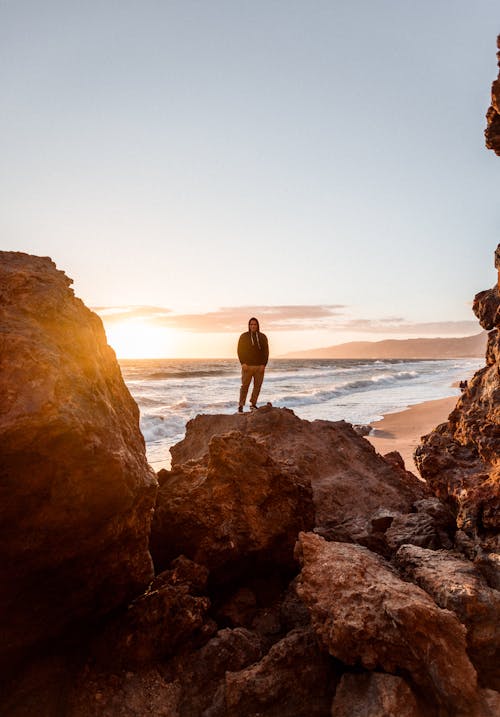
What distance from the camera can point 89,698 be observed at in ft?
7.91

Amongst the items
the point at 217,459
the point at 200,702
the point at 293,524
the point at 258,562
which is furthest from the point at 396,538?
the point at 200,702

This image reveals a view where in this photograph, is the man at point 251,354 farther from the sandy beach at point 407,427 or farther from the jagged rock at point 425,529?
the jagged rock at point 425,529

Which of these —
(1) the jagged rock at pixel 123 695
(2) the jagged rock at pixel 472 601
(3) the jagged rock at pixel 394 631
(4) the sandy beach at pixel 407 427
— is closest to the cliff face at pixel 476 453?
(2) the jagged rock at pixel 472 601

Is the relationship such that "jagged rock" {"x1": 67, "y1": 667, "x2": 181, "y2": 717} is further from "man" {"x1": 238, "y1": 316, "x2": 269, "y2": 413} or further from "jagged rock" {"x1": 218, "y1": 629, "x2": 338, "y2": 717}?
"man" {"x1": 238, "y1": 316, "x2": 269, "y2": 413}

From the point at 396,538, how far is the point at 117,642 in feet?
6.43

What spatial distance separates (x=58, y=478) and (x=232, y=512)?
1.52 m

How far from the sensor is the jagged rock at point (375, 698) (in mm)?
2004

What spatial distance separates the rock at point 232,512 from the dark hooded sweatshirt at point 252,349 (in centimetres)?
527

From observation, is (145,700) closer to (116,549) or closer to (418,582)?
(116,549)

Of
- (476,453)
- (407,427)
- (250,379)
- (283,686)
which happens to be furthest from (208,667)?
(407,427)

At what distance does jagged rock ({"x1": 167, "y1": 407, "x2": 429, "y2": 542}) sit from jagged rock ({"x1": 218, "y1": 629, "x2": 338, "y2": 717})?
136 cm

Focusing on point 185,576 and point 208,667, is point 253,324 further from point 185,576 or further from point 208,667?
point 208,667

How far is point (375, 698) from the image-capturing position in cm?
205

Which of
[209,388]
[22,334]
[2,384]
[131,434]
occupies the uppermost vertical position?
[22,334]
